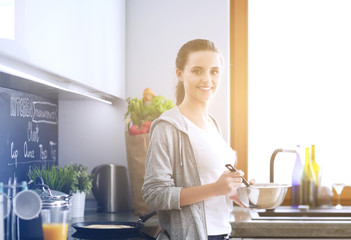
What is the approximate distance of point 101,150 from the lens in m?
2.57

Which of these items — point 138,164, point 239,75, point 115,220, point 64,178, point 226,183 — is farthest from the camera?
point 239,75

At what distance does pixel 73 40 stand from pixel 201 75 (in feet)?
1.55

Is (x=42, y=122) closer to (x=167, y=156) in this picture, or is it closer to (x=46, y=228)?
(x=167, y=156)

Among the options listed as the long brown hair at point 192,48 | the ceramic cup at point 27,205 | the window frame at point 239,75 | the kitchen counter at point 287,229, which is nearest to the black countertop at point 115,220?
Answer: the kitchen counter at point 287,229

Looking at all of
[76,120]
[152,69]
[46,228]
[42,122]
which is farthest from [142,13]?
[46,228]

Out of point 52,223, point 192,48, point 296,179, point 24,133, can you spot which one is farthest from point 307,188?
point 52,223

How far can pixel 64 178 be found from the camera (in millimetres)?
1925

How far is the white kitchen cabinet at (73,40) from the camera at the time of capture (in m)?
1.19

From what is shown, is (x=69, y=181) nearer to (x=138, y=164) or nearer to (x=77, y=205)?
(x=77, y=205)

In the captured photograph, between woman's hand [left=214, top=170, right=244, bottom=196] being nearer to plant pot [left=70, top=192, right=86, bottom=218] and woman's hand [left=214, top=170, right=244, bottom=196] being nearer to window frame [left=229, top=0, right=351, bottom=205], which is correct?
plant pot [left=70, top=192, right=86, bottom=218]

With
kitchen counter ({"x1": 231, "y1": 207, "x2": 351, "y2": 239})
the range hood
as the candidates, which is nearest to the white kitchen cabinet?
the range hood

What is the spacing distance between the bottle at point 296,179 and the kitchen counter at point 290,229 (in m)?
0.48

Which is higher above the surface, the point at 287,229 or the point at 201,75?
the point at 201,75

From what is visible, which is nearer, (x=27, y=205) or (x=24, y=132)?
(x=27, y=205)
